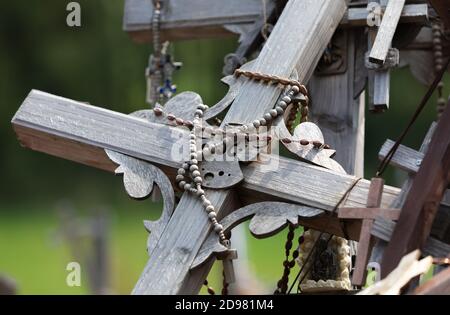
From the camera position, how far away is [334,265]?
114 inches

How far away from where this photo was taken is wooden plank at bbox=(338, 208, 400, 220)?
7.49ft

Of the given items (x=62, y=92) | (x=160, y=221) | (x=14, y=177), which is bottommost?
(x=14, y=177)

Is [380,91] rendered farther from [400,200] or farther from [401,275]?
[401,275]

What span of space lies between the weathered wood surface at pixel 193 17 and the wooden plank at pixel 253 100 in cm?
42

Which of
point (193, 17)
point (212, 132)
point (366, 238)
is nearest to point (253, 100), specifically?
point (212, 132)

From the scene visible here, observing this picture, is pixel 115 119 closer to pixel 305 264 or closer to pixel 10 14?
pixel 305 264

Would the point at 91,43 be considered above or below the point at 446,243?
below

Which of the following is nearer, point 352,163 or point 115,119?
point 115,119

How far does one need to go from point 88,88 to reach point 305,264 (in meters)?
5.93

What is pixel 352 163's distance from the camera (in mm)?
3166

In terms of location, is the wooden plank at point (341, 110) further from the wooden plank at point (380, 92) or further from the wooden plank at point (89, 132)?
the wooden plank at point (89, 132)

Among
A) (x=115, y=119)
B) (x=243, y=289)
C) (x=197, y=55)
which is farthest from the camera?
(x=197, y=55)

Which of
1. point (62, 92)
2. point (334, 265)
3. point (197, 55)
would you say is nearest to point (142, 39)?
point (334, 265)

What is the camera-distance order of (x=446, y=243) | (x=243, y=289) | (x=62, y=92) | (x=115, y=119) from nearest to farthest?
(x=446, y=243), (x=115, y=119), (x=243, y=289), (x=62, y=92)
